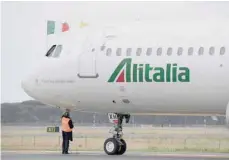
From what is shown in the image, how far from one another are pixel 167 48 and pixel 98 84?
324 centimetres

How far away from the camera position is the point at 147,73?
111ft

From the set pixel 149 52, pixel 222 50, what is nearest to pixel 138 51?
pixel 149 52

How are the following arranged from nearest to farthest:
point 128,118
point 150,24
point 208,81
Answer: point 208,81 < point 150,24 < point 128,118

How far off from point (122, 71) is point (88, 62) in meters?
1.61

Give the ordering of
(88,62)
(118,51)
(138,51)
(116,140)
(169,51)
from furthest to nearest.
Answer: (116,140) → (88,62) → (118,51) → (138,51) → (169,51)

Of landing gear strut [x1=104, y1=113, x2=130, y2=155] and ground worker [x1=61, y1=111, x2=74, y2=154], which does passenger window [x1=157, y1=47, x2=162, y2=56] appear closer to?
landing gear strut [x1=104, y1=113, x2=130, y2=155]

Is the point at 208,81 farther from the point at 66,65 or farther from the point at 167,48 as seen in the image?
the point at 66,65

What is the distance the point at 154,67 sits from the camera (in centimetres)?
3381

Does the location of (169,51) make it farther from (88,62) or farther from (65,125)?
(65,125)

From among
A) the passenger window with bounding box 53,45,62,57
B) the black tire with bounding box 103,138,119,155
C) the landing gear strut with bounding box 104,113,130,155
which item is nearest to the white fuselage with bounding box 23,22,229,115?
the passenger window with bounding box 53,45,62,57

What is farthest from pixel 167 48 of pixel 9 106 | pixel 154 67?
pixel 9 106

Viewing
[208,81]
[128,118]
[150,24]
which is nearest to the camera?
[208,81]

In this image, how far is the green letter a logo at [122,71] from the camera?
3447 centimetres

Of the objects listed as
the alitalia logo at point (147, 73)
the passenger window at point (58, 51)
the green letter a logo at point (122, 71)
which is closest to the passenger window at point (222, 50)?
the alitalia logo at point (147, 73)
